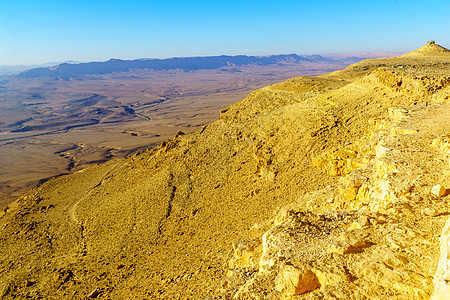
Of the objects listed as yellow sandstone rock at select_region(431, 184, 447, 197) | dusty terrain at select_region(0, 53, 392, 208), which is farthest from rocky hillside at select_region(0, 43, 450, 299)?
dusty terrain at select_region(0, 53, 392, 208)

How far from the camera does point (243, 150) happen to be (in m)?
16.1

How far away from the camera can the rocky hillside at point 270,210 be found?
500cm

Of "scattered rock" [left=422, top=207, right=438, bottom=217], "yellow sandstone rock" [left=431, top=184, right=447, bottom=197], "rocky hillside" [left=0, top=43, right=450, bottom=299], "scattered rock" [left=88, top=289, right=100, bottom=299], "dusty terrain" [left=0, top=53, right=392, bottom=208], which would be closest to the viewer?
"rocky hillside" [left=0, top=43, right=450, bottom=299]

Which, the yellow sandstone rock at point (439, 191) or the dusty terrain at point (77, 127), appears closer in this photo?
the yellow sandstone rock at point (439, 191)

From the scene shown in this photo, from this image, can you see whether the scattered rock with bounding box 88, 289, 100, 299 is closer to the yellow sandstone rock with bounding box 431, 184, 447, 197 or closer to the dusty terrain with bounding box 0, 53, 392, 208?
the yellow sandstone rock with bounding box 431, 184, 447, 197

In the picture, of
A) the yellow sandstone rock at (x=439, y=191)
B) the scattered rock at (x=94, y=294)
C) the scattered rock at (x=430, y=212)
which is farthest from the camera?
the scattered rock at (x=94, y=294)

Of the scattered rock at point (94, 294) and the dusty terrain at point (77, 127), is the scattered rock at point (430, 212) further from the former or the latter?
the dusty terrain at point (77, 127)

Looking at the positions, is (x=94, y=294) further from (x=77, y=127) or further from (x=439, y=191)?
(x=77, y=127)

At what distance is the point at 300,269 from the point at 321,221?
2.08m

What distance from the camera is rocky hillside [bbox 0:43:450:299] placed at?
5.00 m

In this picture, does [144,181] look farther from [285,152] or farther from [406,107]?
[406,107]

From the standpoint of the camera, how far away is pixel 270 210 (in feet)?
36.0

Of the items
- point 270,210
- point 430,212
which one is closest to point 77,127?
point 270,210

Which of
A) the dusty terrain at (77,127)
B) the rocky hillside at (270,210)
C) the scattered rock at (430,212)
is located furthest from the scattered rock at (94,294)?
the dusty terrain at (77,127)
